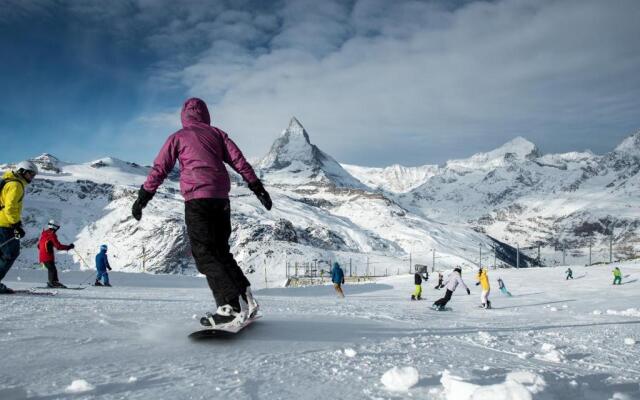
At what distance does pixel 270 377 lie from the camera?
2988 mm

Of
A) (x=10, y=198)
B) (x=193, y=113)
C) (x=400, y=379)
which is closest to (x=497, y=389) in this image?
(x=400, y=379)

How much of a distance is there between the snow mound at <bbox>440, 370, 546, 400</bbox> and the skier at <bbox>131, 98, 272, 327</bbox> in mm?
2330

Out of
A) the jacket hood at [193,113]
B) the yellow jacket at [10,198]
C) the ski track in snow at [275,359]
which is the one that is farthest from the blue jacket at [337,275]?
the jacket hood at [193,113]

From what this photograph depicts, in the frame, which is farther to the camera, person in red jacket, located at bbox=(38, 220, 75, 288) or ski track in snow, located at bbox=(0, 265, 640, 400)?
person in red jacket, located at bbox=(38, 220, 75, 288)

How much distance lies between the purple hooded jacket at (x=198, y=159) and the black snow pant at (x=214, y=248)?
126 mm

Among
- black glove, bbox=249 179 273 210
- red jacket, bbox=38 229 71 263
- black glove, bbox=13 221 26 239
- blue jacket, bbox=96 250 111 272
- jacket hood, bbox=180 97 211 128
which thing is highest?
jacket hood, bbox=180 97 211 128

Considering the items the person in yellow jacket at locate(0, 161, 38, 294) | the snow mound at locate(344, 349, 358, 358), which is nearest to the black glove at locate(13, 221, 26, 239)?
the person in yellow jacket at locate(0, 161, 38, 294)

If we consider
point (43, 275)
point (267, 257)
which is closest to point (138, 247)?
point (267, 257)

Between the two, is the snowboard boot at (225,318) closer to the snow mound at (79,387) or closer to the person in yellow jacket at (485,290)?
the snow mound at (79,387)

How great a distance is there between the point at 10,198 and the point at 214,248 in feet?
16.8

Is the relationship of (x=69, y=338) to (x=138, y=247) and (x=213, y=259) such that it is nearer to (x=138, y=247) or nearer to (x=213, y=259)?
(x=213, y=259)

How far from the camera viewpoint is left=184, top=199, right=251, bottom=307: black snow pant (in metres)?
4.50

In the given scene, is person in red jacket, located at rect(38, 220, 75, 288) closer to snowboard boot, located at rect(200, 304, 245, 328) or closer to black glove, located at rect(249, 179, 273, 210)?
black glove, located at rect(249, 179, 273, 210)

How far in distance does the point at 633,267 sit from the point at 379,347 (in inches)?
1922
